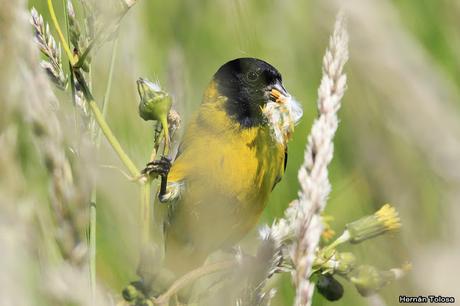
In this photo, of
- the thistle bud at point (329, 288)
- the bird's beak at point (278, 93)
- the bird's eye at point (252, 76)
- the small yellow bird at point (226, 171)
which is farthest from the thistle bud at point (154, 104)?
the bird's eye at point (252, 76)

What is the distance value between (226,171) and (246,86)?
1.20 feet

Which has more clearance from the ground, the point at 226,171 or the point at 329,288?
the point at 226,171

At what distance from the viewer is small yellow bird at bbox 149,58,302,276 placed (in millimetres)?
1882

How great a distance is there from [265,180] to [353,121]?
0.68 meters

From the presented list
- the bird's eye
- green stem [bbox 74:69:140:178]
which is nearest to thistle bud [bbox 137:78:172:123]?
green stem [bbox 74:69:140:178]

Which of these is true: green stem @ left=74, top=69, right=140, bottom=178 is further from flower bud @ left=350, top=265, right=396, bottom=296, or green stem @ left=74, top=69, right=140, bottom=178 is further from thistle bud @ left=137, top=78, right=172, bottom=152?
flower bud @ left=350, top=265, right=396, bottom=296

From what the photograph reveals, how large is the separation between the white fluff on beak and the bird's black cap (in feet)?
0.70

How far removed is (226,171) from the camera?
76.4 inches

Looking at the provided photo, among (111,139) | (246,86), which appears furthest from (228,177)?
(111,139)

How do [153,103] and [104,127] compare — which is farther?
[153,103]

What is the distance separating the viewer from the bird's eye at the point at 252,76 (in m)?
2.15

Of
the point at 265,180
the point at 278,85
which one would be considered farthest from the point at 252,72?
the point at 265,180

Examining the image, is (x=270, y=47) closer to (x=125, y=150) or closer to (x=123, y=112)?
(x=123, y=112)

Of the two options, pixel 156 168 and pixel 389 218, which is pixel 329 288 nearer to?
pixel 389 218
